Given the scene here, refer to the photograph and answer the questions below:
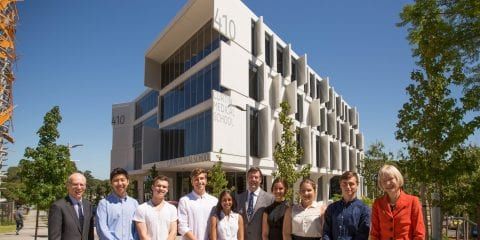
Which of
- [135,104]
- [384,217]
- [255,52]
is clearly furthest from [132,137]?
[384,217]

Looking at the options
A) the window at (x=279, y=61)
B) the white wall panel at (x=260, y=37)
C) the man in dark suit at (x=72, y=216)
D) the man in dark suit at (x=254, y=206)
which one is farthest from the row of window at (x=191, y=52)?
the man in dark suit at (x=72, y=216)

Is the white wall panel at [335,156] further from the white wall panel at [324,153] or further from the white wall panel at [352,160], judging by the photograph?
the white wall panel at [352,160]

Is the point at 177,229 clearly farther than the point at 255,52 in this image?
No

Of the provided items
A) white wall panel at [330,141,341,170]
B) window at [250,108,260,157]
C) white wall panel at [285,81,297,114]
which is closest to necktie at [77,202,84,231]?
window at [250,108,260,157]

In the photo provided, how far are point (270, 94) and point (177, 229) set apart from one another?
2903 centimetres

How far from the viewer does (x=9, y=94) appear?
42.2 m

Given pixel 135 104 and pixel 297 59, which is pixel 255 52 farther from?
pixel 135 104

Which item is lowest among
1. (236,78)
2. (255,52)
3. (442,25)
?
(442,25)

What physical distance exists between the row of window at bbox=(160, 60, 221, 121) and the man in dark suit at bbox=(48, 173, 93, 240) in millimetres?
23362

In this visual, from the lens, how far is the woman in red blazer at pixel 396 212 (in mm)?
5082

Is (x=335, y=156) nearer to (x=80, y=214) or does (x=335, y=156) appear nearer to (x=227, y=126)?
(x=227, y=126)

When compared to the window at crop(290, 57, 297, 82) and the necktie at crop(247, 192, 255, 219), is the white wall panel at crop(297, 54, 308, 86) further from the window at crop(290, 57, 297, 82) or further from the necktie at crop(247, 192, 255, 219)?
the necktie at crop(247, 192, 255, 219)

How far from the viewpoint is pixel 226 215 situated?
644 centimetres

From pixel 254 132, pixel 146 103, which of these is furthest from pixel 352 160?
pixel 254 132
